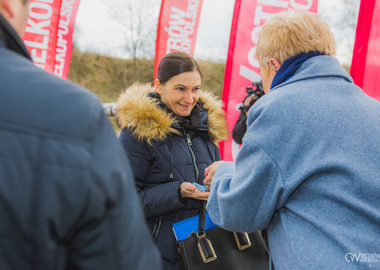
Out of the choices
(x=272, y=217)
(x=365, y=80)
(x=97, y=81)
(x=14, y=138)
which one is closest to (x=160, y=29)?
(x=365, y=80)

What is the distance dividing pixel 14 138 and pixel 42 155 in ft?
0.19

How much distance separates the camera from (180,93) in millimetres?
2160

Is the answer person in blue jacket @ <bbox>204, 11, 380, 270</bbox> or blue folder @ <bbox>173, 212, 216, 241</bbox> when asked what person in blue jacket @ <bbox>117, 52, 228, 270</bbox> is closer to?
blue folder @ <bbox>173, 212, 216, 241</bbox>

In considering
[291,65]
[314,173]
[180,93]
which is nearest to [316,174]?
[314,173]

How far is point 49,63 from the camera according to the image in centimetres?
484

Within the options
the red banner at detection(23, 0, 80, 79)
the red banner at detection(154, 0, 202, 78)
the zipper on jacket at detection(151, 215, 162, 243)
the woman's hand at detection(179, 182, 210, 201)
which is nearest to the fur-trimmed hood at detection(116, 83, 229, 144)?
the woman's hand at detection(179, 182, 210, 201)

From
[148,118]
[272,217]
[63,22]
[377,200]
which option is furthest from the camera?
[63,22]

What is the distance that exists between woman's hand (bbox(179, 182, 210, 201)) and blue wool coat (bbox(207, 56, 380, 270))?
0.70m

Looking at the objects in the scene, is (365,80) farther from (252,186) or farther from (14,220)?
(14,220)

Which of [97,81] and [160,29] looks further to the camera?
[97,81]

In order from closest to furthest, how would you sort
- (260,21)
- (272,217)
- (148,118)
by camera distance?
1. (272,217)
2. (148,118)
3. (260,21)

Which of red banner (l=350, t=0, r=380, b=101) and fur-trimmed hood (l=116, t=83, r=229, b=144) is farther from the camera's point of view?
red banner (l=350, t=0, r=380, b=101)

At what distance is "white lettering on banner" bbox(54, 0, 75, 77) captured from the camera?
5.23m

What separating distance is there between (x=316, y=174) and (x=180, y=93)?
4.25ft
